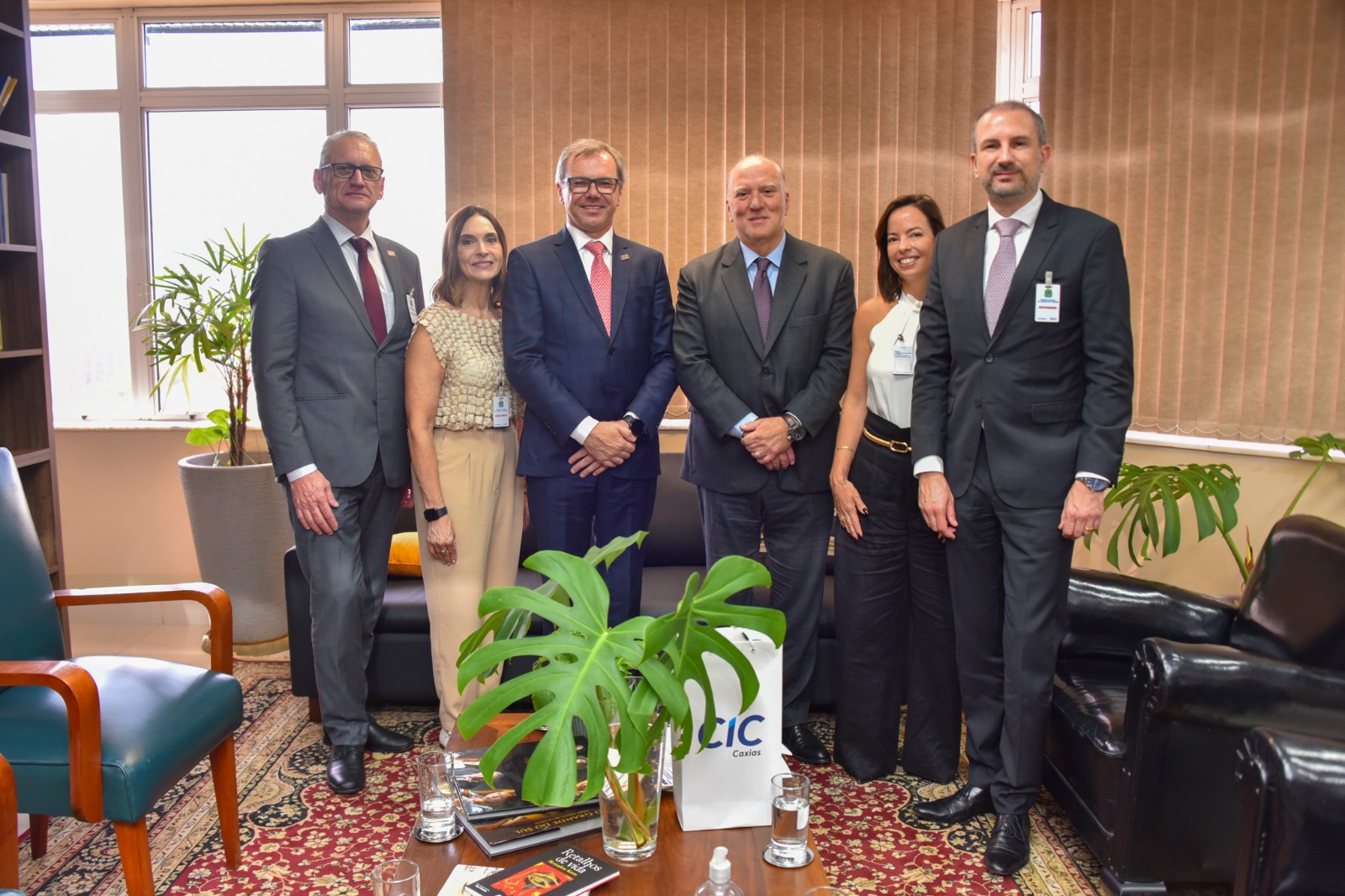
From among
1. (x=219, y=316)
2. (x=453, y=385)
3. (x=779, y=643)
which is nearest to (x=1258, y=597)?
(x=779, y=643)

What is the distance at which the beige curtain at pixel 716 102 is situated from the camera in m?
4.77

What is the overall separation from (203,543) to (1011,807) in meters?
3.31

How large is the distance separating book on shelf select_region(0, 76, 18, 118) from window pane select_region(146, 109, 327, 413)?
1.86m

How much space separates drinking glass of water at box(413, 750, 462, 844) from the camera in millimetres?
1876

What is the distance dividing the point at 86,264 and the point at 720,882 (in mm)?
5049

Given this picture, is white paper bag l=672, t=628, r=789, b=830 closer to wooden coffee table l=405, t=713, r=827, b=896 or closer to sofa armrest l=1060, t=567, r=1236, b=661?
wooden coffee table l=405, t=713, r=827, b=896

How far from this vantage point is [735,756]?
1.95m

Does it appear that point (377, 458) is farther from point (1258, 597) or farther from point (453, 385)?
point (1258, 597)

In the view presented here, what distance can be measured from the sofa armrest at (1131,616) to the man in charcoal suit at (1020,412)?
0.24m

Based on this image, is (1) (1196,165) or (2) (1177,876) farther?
(1) (1196,165)

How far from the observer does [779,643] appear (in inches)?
75.7

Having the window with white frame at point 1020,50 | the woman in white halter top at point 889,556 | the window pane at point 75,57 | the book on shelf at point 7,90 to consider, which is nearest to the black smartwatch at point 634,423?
the woman in white halter top at point 889,556

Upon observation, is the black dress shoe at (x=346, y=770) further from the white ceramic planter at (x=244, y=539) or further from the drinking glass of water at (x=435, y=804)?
the white ceramic planter at (x=244, y=539)

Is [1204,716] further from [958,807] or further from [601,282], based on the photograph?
[601,282]
